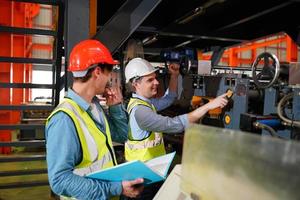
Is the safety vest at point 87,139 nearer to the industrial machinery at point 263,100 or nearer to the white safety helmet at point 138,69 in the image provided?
the white safety helmet at point 138,69

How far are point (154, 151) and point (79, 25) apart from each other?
1.10 metres

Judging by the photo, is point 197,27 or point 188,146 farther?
point 197,27

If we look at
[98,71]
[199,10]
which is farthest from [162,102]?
[98,71]

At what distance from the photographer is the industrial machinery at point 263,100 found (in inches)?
89.4

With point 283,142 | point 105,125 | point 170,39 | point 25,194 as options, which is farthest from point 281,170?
point 170,39

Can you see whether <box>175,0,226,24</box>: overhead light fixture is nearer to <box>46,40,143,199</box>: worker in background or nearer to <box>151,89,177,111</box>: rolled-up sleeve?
<box>151,89,177,111</box>: rolled-up sleeve

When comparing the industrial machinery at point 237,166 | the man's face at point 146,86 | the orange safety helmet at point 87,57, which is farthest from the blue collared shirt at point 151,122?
the industrial machinery at point 237,166

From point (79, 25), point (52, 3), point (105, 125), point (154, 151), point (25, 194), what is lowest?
point (25, 194)

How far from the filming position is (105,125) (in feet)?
5.38

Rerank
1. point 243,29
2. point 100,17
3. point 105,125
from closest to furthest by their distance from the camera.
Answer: point 105,125, point 100,17, point 243,29

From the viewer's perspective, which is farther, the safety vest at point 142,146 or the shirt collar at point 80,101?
the safety vest at point 142,146

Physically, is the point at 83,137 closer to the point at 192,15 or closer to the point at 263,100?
the point at 263,100

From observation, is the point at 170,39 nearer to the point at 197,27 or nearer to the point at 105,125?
the point at 197,27

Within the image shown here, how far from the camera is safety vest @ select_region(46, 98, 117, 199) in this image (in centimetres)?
140
